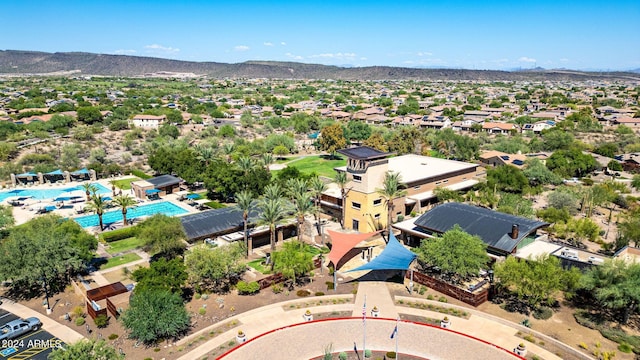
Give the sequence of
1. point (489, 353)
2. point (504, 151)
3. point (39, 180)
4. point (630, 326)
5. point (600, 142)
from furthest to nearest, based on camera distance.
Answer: point (600, 142) < point (504, 151) < point (39, 180) < point (630, 326) < point (489, 353)

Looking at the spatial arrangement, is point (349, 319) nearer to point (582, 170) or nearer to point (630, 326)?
point (630, 326)

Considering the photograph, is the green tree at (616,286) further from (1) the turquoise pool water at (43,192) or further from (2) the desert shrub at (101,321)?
(1) the turquoise pool water at (43,192)

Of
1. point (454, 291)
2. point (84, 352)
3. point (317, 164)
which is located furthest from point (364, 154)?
point (317, 164)

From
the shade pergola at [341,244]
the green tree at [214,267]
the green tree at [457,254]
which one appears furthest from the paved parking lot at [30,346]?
the green tree at [457,254]

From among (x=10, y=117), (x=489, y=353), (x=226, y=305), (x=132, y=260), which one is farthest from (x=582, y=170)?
(x=10, y=117)

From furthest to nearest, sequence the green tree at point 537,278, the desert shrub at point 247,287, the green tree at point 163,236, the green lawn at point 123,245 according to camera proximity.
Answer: the green lawn at point 123,245
the green tree at point 163,236
the desert shrub at point 247,287
the green tree at point 537,278
